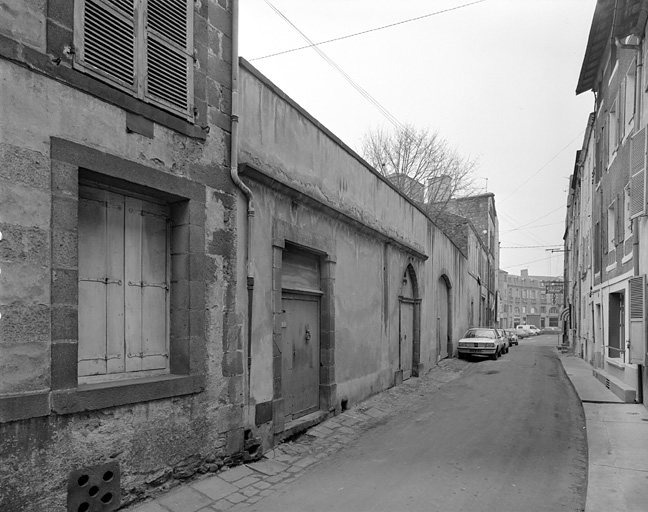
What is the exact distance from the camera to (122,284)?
5.03m

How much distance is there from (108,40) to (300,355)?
5186 mm

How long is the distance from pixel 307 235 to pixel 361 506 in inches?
163

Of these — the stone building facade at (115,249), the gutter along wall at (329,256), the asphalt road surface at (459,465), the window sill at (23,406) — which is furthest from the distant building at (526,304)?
the window sill at (23,406)

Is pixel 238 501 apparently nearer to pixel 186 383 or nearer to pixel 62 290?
pixel 186 383

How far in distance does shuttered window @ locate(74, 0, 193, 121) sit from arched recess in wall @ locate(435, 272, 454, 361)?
13.1 m

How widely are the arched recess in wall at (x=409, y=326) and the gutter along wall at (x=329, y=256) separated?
3cm

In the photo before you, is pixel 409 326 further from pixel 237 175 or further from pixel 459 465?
pixel 237 175

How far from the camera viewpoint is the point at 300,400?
7.94 meters

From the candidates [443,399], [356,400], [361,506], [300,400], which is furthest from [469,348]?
[361,506]

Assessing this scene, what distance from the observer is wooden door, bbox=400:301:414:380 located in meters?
13.0

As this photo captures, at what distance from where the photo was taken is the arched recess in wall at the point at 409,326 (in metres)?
12.9

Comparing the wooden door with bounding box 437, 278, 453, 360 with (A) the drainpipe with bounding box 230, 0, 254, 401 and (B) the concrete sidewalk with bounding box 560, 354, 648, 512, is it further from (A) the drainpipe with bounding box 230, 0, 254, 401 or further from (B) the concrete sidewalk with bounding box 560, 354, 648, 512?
(A) the drainpipe with bounding box 230, 0, 254, 401

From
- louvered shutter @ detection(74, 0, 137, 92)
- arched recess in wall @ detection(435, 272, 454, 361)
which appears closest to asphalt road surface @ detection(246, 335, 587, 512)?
louvered shutter @ detection(74, 0, 137, 92)

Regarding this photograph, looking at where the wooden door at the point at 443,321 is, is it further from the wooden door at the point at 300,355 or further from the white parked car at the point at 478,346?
the wooden door at the point at 300,355
